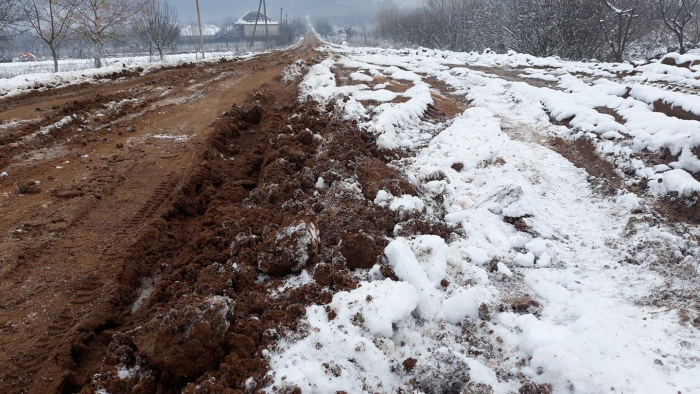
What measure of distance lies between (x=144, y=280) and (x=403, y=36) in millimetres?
71155

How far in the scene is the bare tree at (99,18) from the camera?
19672 mm

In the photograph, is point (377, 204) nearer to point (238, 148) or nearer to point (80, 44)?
point (238, 148)

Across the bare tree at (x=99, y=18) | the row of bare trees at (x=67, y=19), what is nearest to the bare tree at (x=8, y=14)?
the row of bare trees at (x=67, y=19)

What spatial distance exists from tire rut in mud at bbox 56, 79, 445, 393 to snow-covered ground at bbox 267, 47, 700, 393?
26 cm

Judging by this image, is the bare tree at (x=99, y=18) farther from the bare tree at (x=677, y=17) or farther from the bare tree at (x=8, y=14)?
the bare tree at (x=677, y=17)

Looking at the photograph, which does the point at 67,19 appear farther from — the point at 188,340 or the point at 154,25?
the point at 188,340

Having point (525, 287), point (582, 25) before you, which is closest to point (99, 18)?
point (525, 287)

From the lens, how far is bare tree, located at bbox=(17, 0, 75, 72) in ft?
57.3

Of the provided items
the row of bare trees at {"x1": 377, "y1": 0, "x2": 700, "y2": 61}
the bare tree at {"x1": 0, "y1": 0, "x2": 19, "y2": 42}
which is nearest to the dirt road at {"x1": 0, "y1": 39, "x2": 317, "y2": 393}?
the bare tree at {"x1": 0, "y1": 0, "x2": 19, "y2": 42}

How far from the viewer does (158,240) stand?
3652 millimetres

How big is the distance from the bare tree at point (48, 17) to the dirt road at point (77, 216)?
43.5ft

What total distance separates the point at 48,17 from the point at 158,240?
70.1 ft

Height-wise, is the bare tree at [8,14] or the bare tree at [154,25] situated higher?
the bare tree at [154,25]

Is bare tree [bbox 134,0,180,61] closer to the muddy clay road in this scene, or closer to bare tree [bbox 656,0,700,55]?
the muddy clay road
